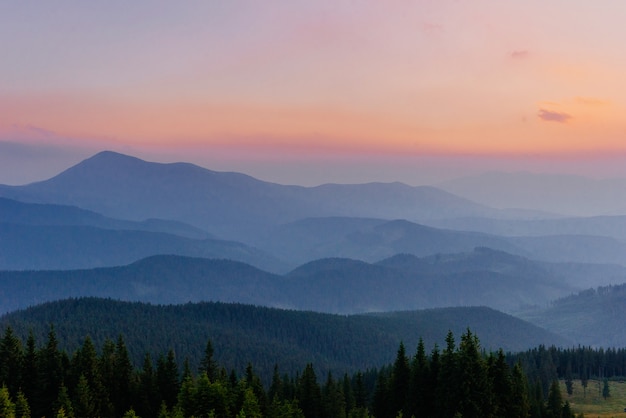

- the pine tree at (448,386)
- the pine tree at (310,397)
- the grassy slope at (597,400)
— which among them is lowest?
the grassy slope at (597,400)

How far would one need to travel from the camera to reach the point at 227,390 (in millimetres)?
86375

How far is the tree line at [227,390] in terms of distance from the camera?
7819cm

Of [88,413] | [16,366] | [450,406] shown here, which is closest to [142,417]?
[88,413]

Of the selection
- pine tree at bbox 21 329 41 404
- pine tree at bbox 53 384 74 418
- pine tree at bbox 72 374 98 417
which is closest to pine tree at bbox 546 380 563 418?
pine tree at bbox 72 374 98 417

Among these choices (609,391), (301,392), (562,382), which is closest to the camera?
(301,392)

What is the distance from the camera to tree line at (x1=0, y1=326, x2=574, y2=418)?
78188mm

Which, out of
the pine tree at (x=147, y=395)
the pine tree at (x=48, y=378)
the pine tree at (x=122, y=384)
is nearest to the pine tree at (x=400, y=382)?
the pine tree at (x=147, y=395)

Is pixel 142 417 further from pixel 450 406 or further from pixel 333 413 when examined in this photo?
pixel 450 406

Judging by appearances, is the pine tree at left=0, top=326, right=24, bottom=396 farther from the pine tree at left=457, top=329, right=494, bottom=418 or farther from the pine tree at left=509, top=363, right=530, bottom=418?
the pine tree at left=509, top=363, right=530, bottom=418

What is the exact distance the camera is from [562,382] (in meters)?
167

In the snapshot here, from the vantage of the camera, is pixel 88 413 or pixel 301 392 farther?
pixel 301 392

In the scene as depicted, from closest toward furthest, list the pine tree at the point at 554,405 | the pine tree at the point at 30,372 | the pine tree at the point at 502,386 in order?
the pine tree at the point at 502,386 → the pine tree at the point at 30,372 → the pine tree at the point at 554,405

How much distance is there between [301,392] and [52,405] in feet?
126

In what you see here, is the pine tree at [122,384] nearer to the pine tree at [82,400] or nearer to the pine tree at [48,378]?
the pine tree at [48,378]
